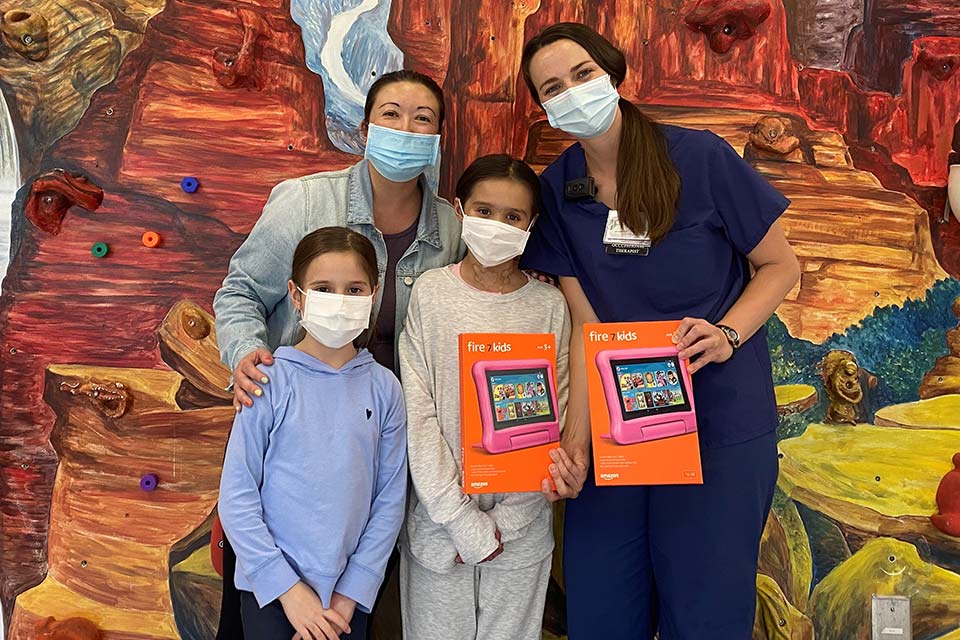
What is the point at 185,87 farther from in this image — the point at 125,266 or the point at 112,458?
the point at 112,458

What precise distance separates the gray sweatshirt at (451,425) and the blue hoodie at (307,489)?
10 centimetres

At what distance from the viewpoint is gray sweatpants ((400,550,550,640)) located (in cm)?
168

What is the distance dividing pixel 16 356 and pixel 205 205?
0.79 m

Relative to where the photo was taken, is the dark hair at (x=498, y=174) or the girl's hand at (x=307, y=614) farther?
the dark hair at (x=498, y=174)

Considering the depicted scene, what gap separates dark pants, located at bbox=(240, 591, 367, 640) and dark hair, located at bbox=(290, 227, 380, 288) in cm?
73

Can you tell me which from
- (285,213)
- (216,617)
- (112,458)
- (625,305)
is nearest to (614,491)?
(625,305)

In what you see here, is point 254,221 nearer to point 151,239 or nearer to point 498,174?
point 151,239

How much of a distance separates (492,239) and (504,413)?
0.42 m

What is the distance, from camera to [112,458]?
2213 mm

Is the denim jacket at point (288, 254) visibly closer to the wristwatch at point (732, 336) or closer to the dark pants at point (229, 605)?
the dark pants at point (229, 605)

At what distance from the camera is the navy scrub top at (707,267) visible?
1.61 metres

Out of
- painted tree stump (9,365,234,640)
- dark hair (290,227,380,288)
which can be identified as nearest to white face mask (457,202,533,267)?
dark hair (290,227,380,288)

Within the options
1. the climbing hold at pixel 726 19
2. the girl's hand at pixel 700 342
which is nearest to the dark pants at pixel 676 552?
the girl's hand at pixel 700 342

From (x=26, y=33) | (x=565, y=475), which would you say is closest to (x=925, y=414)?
(x=565, y=475)
